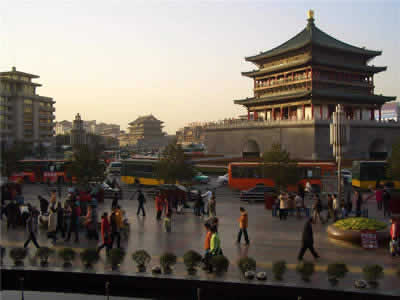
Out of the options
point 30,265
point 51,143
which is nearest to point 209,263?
point 30,265

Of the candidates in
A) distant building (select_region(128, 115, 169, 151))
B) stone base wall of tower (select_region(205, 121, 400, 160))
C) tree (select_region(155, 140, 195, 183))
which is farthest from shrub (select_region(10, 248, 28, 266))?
distant building (select_region(128, 115, 169, 151))

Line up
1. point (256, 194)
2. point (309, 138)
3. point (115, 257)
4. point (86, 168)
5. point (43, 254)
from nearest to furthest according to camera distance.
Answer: point (115, 257) → point (43, 254) → point (256, 194) → point (86, 168) → point (309, 138)

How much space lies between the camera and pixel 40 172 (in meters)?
36.8

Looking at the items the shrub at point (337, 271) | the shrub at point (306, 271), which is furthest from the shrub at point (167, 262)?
the shrub at point (337, 271)

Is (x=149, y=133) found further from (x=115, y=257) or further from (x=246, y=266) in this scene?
(x=246, y=266)

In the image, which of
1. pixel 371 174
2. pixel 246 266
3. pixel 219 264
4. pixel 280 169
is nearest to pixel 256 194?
pixel 280 169

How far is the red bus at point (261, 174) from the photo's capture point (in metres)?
29.0

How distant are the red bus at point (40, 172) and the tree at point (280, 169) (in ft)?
65.2

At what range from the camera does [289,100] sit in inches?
2149

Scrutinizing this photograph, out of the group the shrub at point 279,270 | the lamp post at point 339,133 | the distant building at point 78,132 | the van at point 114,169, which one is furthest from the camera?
the van at point 114,169

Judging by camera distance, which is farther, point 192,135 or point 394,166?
point 192,135

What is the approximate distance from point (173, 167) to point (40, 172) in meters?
15.6

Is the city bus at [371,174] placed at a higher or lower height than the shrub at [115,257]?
higher

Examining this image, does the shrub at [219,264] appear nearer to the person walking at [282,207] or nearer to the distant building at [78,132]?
the person walking at [282,207]
